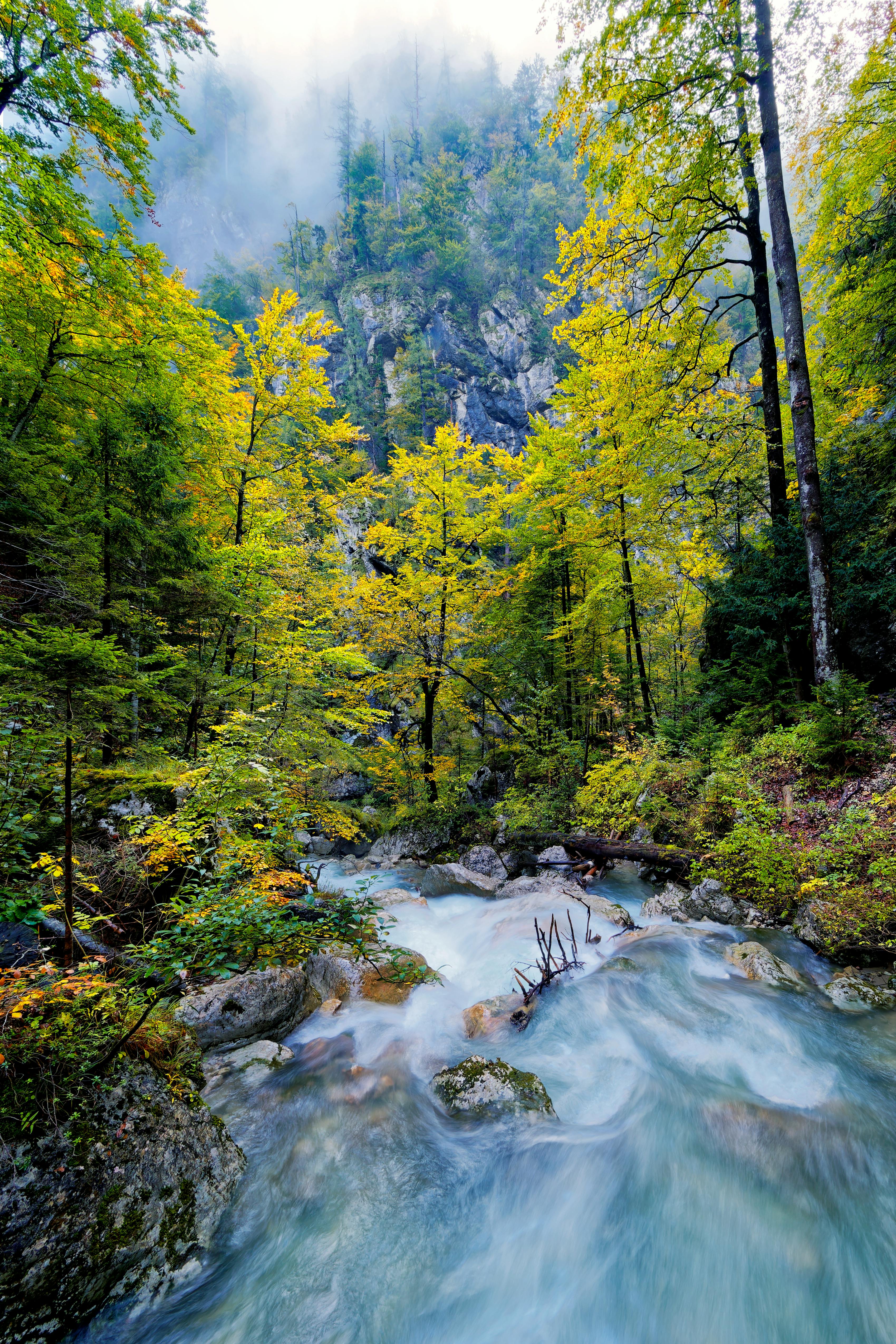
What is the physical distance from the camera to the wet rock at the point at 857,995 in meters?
4.11

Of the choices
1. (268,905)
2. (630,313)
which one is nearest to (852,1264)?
(268,905)

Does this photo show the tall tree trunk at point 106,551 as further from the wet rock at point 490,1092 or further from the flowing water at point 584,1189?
the wet rock at point 490,1092

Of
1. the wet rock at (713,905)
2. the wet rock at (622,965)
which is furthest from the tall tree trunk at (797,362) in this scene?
the wet rock at (622,965)

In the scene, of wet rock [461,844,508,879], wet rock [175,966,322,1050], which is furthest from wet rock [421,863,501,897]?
wet rock [175,966,322,1050]

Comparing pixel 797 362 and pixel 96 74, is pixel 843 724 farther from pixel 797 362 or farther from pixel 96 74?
pixel 96 74

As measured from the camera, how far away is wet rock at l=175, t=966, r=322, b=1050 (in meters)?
4.27

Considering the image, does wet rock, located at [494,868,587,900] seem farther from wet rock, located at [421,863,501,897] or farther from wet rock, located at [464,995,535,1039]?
wet rock, located at [464,995,535,1039]

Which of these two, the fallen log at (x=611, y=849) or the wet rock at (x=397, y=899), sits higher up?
the fallen log at (x=611, y=849)

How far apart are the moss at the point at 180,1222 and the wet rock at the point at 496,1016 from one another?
2.86 metres

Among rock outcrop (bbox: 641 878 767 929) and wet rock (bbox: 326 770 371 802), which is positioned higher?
rock outcrop (bbox: 641 878 767 929)

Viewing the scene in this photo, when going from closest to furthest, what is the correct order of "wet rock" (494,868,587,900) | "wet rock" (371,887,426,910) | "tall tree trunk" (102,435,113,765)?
"tall tree trunk" (102,435,113,765) < "wet rock" (494,868,587,900) < "wet rock" (371,887,426,910)

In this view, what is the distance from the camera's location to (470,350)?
41.5 m

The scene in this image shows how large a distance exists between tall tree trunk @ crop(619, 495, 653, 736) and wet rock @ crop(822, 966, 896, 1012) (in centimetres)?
564

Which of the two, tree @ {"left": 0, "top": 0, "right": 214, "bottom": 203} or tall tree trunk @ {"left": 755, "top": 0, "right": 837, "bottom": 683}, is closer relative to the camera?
tree @ {"left": 0, "top": 0, "right": 214, "bottom": 203}
